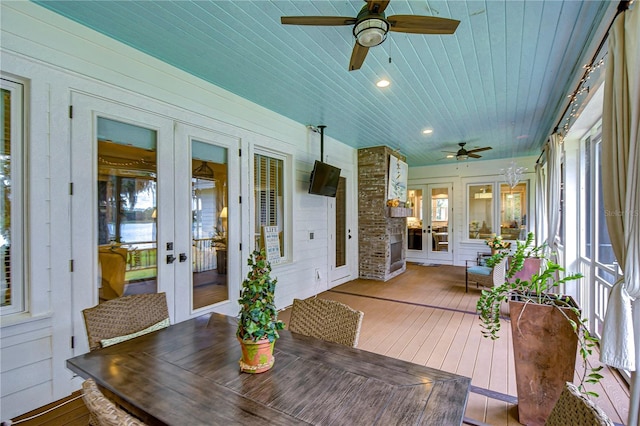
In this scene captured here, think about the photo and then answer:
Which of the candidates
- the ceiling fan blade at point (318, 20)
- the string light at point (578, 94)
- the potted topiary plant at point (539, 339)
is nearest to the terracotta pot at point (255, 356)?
the potted topiary plant at point (539, 339)

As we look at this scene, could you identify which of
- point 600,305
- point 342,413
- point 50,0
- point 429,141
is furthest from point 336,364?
point 429,141

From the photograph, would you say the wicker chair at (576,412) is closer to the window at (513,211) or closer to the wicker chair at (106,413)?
the wicker chair at (106,413)

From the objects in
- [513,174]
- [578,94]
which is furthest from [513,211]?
[578,94]

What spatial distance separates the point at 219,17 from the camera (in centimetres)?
232

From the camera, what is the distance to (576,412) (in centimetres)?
84

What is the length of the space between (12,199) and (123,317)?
131 cm

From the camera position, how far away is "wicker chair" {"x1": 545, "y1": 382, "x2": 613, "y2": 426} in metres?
0.77

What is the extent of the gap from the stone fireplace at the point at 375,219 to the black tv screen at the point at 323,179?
52.6 inches

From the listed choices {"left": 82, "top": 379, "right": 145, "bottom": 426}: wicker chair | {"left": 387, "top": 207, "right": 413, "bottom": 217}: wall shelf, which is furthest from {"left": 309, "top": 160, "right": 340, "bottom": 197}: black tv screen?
{"left": 82, "top": 379, "right": 145, "bottom": 426}: wicker chair

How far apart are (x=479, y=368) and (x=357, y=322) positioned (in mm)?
1873

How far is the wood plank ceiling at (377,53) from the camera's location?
2.24m

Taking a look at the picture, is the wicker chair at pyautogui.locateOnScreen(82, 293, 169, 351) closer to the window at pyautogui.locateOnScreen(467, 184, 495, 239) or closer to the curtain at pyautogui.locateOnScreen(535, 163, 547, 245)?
the curtain at pyautogui.locateOnScreen(535, 163, 547, 245)

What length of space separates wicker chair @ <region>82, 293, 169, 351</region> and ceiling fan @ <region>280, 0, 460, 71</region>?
82.3 inches

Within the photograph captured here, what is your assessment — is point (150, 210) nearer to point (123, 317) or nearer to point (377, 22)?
point (123, 317)
